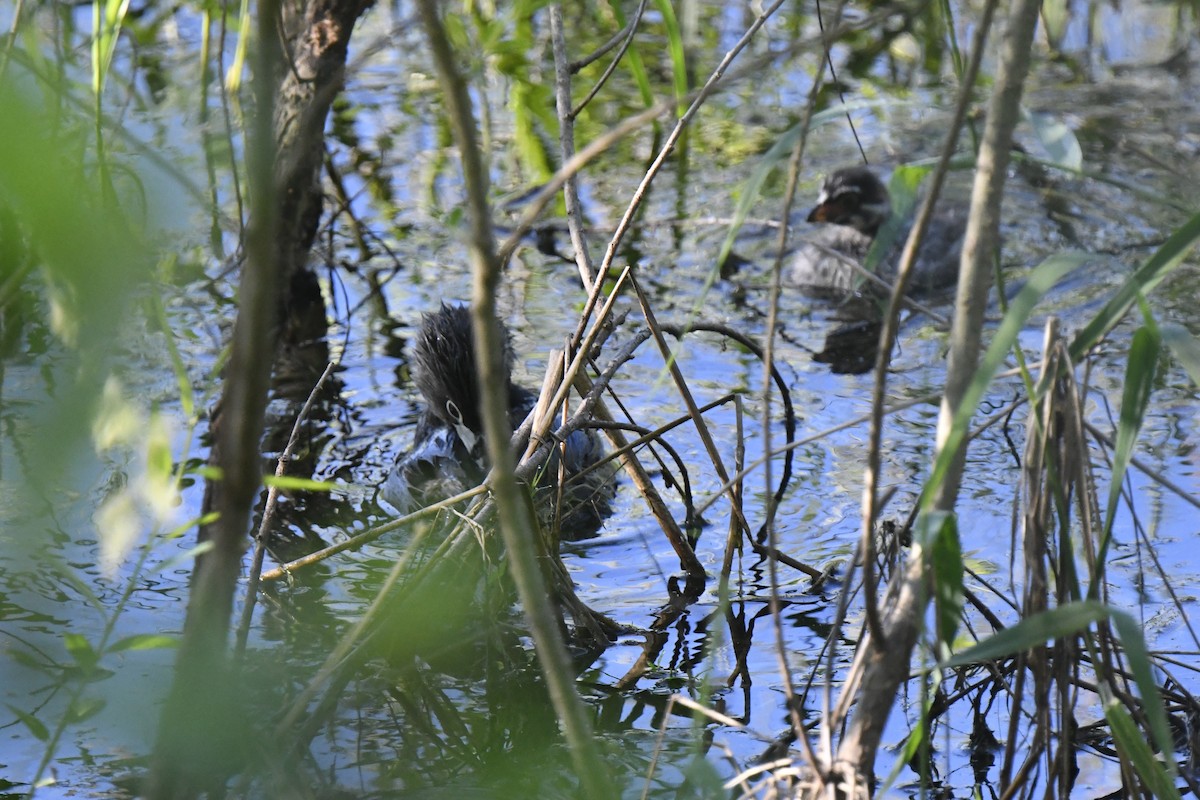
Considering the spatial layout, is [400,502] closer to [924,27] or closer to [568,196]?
[568,196]

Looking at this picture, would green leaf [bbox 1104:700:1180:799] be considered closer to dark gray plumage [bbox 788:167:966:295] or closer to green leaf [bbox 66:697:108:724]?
green leaf [bbox 66:697:108:724]

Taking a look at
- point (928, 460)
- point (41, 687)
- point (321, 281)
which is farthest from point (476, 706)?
point (321, 281)

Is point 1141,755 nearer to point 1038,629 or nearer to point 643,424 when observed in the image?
point 1038,629

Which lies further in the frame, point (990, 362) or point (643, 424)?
point (643, 424)

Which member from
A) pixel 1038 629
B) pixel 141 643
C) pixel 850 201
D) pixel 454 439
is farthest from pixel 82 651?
pixel 850 201

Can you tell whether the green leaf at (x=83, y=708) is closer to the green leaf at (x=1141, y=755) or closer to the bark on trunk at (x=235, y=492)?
the bark on trunk at (x=235, y=492)

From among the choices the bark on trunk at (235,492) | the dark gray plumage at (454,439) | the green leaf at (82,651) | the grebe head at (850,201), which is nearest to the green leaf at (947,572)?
the bark on trunk at (235,492)

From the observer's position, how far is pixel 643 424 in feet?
16.2

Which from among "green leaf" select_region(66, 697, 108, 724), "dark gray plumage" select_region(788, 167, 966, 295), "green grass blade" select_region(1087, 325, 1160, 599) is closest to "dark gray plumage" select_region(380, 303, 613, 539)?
"dark gray plumage" select_region(788, 167, 966, 295)

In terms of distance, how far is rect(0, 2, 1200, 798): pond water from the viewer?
279 centimetres

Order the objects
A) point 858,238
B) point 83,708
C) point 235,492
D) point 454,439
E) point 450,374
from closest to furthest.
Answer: point 235,492 → point 83,708 → point 454,439 → point 450,374 → point 858,238

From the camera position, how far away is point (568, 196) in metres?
3.36

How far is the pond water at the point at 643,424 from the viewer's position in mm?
2791

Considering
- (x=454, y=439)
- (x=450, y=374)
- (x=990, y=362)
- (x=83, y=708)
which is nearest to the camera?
(x=990, y=362)
